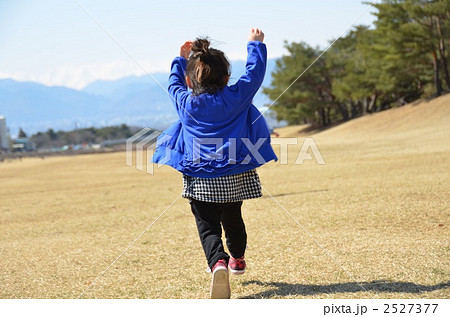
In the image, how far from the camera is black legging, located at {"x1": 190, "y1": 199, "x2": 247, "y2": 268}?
135 inches

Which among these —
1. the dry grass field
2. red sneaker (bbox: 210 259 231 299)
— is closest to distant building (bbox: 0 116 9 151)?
the dry grass field

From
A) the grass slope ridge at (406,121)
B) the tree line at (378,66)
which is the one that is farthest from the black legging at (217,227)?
the grass slope ridge at (406,121)

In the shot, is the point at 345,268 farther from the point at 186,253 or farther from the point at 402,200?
the point at 402,200

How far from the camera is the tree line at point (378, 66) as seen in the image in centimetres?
2845

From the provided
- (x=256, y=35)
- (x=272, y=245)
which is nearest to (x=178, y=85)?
(x=256, y=35)

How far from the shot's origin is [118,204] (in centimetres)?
1000

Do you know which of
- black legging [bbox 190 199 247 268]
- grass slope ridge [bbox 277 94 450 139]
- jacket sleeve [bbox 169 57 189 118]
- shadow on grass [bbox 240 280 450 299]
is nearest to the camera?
shadow on grass [bbox 240 280 450 299]

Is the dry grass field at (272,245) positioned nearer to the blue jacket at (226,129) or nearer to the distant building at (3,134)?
the blue jacket at (226,129)

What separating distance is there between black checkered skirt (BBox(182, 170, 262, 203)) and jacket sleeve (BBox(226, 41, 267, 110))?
46cm

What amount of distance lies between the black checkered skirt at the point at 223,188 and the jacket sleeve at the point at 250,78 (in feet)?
1.51

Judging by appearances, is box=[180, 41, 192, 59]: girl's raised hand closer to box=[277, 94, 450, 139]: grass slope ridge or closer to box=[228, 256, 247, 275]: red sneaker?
box=[228, 256, 247, 275]: red sneaker

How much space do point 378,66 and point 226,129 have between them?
34266 millimetres
